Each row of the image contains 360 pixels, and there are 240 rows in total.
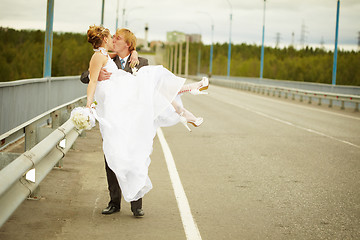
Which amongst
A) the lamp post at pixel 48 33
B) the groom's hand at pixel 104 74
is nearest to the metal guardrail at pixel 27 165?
the groom's hand at pixel 104 74

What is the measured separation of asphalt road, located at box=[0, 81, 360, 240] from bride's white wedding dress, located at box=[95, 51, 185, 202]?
0.54 metres

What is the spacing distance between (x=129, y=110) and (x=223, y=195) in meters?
2.20

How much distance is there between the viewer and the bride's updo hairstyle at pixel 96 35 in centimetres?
609

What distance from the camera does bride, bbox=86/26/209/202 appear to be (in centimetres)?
588

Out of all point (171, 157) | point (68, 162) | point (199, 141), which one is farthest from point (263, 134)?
point (68, 162)

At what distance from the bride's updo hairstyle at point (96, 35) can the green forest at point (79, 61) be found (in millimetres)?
57079

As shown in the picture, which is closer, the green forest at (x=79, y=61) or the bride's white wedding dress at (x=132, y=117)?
the bride's white wedding dress at (x=132, y=117)

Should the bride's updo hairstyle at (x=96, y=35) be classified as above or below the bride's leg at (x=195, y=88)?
above

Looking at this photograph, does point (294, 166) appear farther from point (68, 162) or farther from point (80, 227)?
point (80, 227)

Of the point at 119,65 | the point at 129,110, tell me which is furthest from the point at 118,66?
the point at 129,110

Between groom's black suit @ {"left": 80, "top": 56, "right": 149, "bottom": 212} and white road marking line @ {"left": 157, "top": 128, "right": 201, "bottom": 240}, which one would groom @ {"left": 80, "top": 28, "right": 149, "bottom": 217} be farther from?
white road marking line @ {"left": 157, "top": 128, "right": 201, "bottom": 240}

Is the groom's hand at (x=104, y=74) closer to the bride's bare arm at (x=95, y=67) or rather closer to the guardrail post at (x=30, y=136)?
the bride's bare arm at (x=95, y=67)

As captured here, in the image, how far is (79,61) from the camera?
4043 inches

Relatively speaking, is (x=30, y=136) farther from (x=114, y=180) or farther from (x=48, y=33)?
(x=48, y=33)
